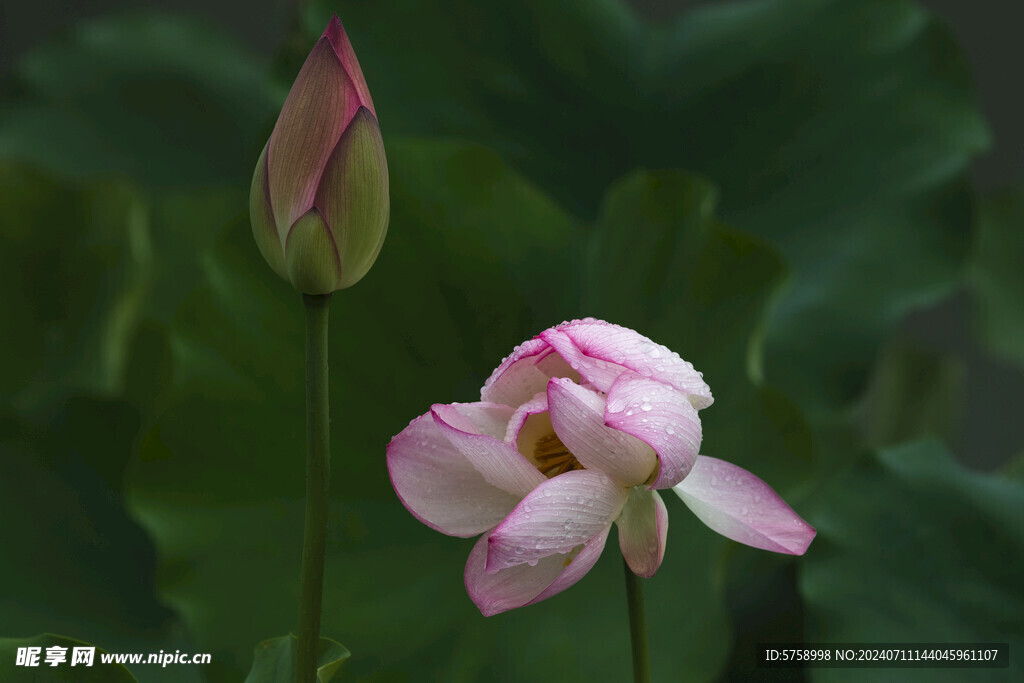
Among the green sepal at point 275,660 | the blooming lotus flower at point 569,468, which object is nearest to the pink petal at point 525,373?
the blooming lotus flower at point 569,468

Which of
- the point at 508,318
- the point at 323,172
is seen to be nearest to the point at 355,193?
the point at 323,172

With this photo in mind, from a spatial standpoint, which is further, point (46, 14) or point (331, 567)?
point (46, 14)

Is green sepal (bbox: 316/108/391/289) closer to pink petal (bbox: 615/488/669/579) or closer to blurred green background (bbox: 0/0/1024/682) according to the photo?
pink petal (bbox: 615/488/669/579)

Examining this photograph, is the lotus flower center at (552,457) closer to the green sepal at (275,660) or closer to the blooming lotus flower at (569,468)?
the blooming lotus flower at (569,468)

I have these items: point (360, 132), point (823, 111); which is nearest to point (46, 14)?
point (823, 111)

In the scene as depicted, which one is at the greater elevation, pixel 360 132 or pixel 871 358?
pixel 871 358

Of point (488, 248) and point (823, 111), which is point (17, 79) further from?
point (823, 111)

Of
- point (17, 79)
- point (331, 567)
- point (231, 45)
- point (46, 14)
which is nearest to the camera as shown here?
point (331, 567)
